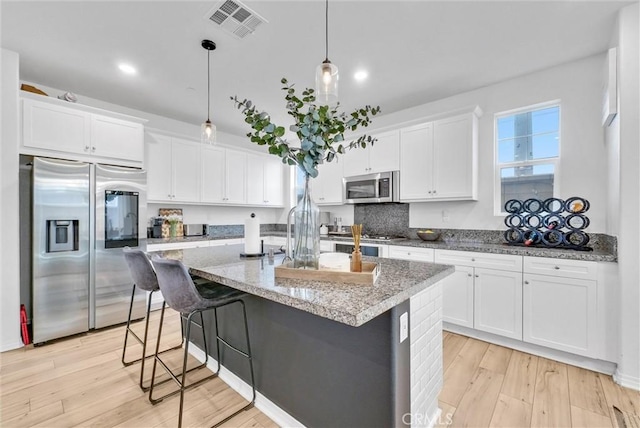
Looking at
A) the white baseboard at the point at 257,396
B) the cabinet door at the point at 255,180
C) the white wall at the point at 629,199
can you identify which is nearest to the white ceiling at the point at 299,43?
the white wall at the point at 629,199

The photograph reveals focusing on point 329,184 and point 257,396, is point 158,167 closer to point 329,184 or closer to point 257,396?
point 329,184

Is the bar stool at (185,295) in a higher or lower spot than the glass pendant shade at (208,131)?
lower

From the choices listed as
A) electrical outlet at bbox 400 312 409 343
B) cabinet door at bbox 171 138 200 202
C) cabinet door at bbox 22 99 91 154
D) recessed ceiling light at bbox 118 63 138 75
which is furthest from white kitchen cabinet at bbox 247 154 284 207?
electrical outlet at bbox 400 312 409 343

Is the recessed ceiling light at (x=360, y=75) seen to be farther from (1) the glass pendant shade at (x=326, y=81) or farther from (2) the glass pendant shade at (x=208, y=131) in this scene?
(2) the glass pendant shade at (x=208, y=131)

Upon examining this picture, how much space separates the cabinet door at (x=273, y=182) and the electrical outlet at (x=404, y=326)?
4.27 m

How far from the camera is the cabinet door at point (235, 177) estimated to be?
464cm

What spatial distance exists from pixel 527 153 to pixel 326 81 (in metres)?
2.61

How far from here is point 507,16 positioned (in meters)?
2.10

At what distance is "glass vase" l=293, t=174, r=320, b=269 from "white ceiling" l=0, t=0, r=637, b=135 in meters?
1.54

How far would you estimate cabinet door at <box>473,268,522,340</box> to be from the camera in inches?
98.3

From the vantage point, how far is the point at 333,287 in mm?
1154

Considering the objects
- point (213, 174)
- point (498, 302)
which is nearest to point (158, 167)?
point (213, 174)

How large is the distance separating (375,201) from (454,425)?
8.67 ft

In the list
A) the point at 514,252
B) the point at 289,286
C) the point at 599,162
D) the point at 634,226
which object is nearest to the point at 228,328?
the point at 289,286
